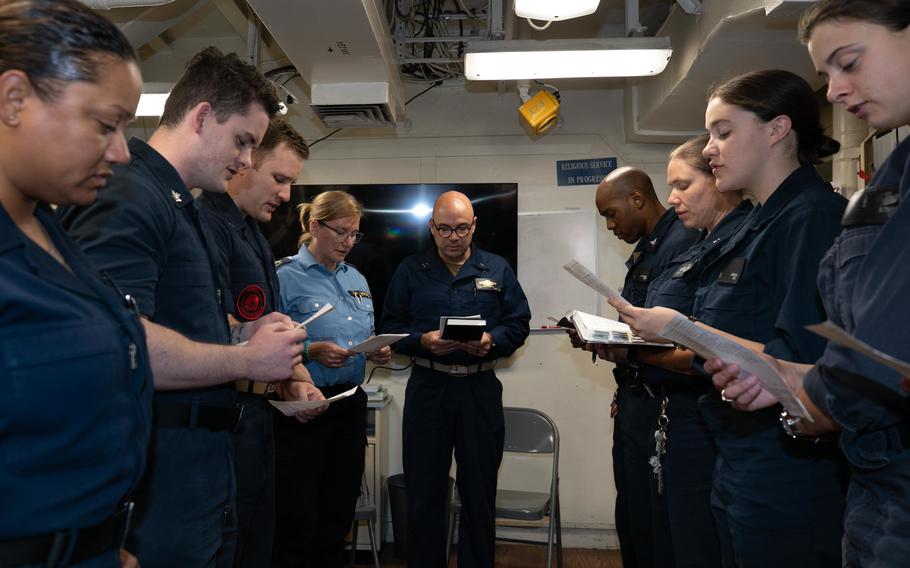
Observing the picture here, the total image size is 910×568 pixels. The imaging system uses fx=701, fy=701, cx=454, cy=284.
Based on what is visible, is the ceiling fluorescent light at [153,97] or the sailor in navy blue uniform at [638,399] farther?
the ceiling fluorescent light at [153,97]

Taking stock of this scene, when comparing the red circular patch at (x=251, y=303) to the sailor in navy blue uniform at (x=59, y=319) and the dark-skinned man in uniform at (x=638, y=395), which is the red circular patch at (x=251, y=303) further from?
the dark-skinned man in uniform at (x=638, y=395)

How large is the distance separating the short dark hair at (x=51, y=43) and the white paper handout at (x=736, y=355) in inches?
49.2

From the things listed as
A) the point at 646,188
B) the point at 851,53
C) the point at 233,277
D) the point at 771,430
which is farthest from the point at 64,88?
the point at 646,188

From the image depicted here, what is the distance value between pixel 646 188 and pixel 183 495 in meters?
2.52

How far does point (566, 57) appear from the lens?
3449 millimetres

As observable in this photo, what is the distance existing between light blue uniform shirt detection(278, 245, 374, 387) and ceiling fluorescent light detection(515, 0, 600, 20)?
4.86 feet

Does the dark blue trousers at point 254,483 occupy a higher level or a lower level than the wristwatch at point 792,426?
lower

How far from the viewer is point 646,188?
10.9 feet

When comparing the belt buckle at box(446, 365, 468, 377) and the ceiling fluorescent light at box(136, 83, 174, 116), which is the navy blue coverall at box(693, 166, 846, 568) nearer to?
the belt buckle at box(446, 365, 468, 377)

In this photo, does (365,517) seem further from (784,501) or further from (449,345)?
(784,501)

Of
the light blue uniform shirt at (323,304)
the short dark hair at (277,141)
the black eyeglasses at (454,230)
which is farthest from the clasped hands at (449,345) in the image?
the short dark hair at (277,141)

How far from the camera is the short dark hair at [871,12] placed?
1.25 m

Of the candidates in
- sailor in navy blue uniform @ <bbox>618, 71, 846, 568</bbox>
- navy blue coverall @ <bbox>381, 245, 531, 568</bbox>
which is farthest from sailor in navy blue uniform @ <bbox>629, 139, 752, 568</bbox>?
navy blue coverall @ <bbox>381, 245, 531, 568</bbox>

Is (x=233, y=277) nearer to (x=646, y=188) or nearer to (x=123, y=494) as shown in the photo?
(x=123, y=494)
